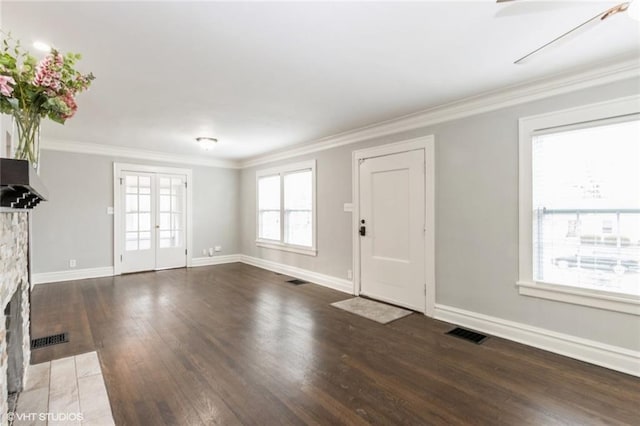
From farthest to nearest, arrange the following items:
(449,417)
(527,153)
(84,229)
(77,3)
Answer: (84,229) < (527,153) < (449,417) < (77,3)

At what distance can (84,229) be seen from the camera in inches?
221

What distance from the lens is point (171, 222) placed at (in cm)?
661

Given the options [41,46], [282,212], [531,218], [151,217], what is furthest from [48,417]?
[151,217]

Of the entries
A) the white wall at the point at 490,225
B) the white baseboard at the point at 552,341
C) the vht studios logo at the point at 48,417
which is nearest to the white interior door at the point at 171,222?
the vht studios logo at the point at 48,417

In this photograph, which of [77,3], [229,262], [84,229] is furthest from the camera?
[229,262]

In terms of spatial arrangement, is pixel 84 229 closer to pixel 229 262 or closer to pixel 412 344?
pixel 229 262

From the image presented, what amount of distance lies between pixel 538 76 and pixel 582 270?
5.72 ft

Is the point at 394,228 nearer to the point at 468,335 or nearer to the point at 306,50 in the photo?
the point at 468,335

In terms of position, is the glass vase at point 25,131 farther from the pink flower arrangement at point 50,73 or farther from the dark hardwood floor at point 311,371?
the dark hardwood floor at point 311,371

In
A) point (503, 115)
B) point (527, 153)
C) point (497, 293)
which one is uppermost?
point (503, 115)

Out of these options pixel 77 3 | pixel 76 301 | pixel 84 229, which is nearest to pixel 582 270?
pixel 77 3

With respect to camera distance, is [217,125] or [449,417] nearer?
[449,417]

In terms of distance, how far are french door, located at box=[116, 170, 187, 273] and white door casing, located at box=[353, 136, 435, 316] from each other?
13.3 ft

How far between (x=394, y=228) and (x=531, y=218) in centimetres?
159
